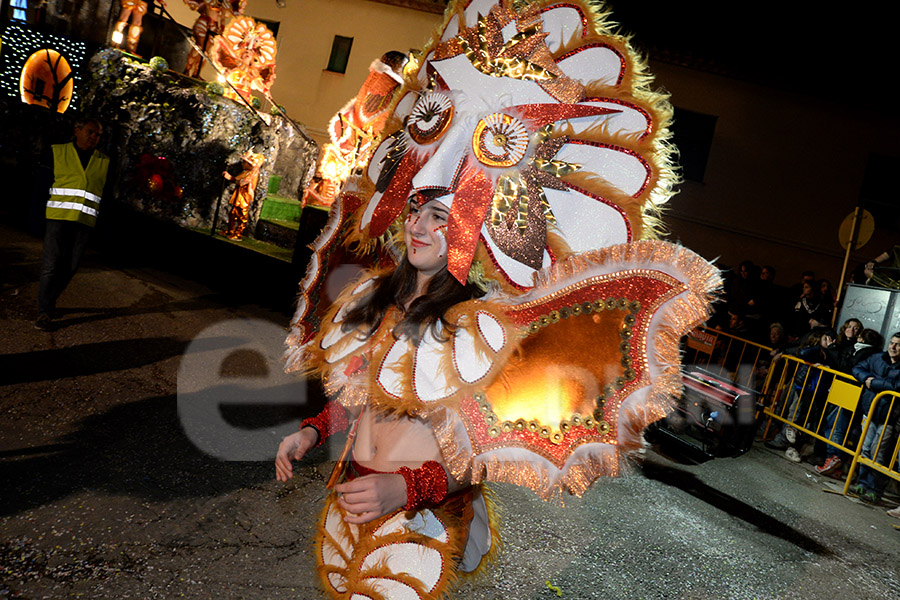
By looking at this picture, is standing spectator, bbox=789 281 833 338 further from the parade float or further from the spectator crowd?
the parade float

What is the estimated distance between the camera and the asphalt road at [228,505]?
2.93 metres

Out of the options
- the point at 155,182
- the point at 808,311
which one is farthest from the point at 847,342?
the point at 155,182

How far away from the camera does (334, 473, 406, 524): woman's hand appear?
4.28 ft

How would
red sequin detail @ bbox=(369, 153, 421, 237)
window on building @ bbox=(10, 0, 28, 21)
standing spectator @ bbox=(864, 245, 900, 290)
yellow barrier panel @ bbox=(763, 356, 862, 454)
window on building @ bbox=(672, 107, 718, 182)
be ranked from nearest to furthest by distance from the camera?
red sequin detail @ bbox=(369, 153, 421, 237) → yellow barrier panel @ bbox=(763, 356, 862, 454) → standing spectator @ bbox=(864, 245, 900, 290) → window on building @ bbox=(10, 0, 28, 21) → window on building @ bbox=(672, 107, 718, 182)

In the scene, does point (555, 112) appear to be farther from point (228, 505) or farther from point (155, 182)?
point (155, 182)

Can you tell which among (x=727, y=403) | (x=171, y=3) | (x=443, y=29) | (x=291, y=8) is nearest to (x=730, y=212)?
(x=727, y=403)

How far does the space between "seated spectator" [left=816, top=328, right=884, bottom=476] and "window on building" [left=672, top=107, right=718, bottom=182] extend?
32.3 feet

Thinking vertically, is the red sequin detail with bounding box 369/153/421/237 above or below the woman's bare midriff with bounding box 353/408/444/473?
above

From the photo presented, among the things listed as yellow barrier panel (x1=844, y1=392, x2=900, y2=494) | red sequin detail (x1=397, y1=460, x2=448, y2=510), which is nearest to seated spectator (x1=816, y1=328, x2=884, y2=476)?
yellow barrier panel (x1=844, y1=392, x2=900, y2=494)

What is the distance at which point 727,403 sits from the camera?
6348 millimetres

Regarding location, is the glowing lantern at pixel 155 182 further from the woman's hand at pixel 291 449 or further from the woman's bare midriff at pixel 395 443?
the woman's bare midriff at pixel 395 443

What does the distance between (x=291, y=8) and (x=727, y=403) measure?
18.9 metres

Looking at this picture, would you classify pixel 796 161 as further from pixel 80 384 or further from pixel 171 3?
pixel 171 3

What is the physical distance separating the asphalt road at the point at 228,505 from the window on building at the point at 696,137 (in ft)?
37.0
